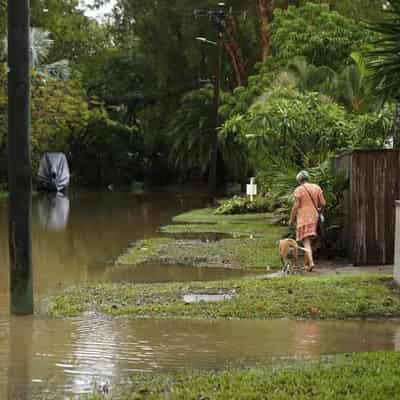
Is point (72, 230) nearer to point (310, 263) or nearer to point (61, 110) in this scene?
point (310, 263)

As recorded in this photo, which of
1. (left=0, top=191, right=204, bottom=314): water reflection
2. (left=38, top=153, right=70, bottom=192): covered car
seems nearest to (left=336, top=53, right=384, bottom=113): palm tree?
(left=0, top=191, right=204, bottom=314): water reflection

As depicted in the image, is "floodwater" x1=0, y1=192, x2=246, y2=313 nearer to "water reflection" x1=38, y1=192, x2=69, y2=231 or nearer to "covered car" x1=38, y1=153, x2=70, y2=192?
"water reflection" x1=38, y1=192, x2=69, y2=231

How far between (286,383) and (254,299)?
462cm

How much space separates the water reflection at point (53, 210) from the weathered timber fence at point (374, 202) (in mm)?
12252

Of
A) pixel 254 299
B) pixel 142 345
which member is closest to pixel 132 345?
pixel 142 345

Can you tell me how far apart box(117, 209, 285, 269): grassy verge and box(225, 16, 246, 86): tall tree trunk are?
24.8m

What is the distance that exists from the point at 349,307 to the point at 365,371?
3736 mm

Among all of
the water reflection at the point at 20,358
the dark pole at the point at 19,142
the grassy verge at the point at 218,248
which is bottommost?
the grassy verge at the point at 218,248

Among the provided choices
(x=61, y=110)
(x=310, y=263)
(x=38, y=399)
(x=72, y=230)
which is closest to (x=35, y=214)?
(x=72, y=230)

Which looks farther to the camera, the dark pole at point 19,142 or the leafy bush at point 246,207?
the leafy bush at point 246,207

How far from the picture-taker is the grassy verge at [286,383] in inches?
250

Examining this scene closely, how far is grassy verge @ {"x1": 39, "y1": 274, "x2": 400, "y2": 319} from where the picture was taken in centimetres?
1058

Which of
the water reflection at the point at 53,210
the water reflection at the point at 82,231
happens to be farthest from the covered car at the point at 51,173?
the water reflection at the point at 82,231

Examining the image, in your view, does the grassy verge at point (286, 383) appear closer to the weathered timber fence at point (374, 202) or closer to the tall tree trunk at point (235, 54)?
the weathered timber fence at point (374, 202)
